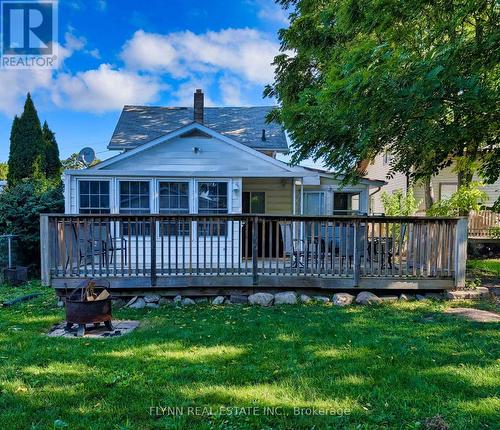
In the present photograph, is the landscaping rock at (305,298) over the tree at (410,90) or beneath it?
beneath

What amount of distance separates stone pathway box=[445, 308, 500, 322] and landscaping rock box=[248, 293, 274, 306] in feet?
9.46

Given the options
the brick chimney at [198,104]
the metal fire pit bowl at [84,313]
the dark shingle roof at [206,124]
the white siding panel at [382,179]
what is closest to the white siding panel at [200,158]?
the dark shingle roof at [206,124]

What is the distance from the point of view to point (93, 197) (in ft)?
28.3

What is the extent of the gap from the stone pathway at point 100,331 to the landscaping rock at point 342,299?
3409 millimetres

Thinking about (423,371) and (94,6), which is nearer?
(423,371)

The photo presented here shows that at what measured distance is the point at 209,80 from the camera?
18453 mm

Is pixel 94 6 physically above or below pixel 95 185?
above

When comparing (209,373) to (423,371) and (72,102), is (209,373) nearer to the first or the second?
(423,371)

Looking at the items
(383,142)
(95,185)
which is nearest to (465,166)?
(383,142)

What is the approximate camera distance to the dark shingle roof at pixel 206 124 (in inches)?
451

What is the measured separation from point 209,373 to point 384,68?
387cm

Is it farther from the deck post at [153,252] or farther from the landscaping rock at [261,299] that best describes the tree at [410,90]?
the deck post at [153,252]

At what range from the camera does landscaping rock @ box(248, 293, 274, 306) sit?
6.47 metres

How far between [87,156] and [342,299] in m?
8.66
